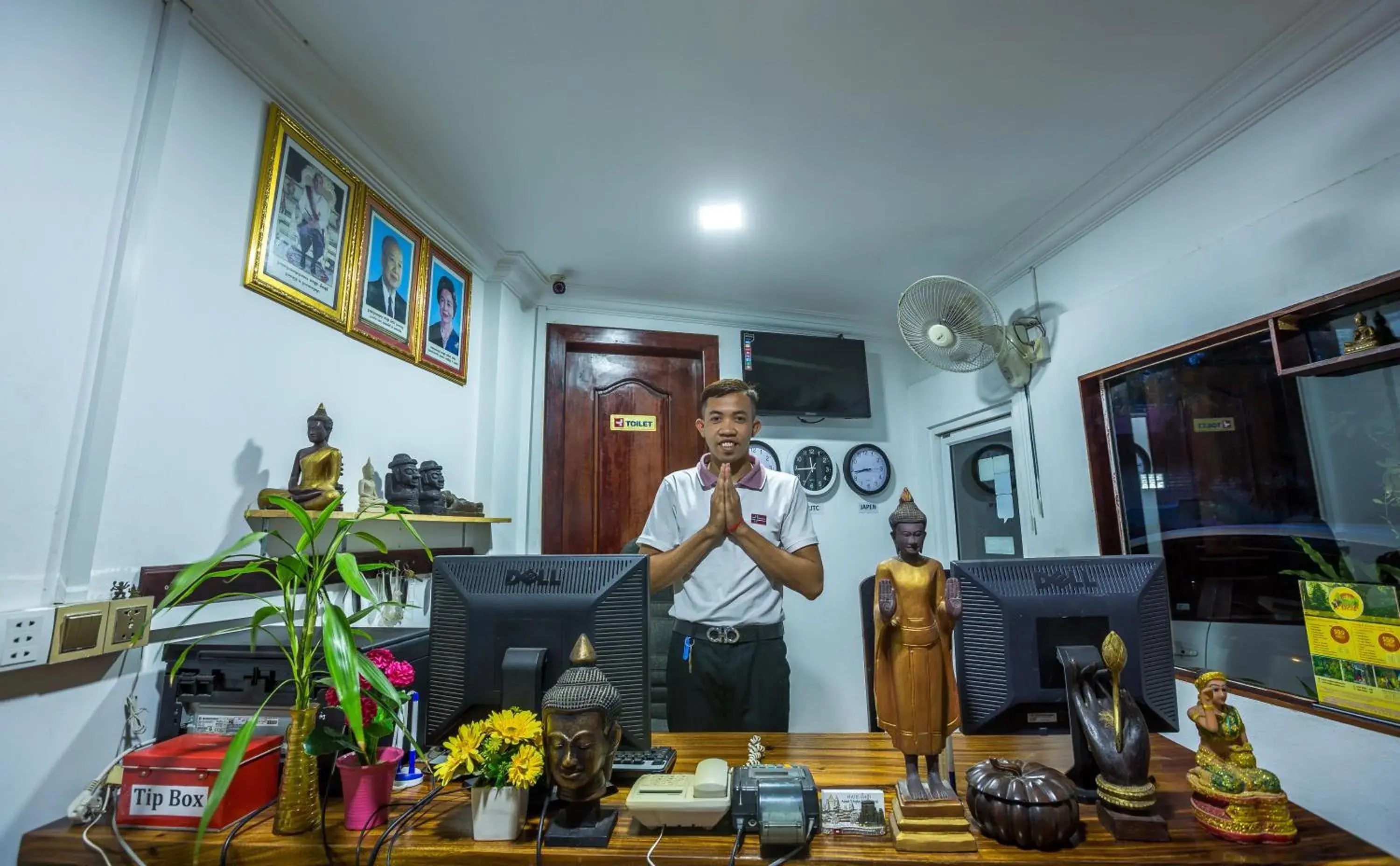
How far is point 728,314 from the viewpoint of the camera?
11.7ft

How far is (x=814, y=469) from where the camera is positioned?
356 cm

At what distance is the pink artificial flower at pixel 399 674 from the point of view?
102cm

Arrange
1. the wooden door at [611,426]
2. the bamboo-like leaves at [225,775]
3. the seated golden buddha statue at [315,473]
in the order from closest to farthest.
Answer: the bamboo-like leaves at [225,775] → the seated golden buddha statue at [315,473] → the wooden door at [611,426]

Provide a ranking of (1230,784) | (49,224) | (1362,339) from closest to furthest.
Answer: (1230,784), (49,224), (1362,339)

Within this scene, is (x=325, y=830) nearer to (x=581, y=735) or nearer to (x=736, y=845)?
(x=581, y=735)

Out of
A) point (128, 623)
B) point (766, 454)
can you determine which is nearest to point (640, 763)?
point (128, 623)

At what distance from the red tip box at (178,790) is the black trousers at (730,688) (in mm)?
1148

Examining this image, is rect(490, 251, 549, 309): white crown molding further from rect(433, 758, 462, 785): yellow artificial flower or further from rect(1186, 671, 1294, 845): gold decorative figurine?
rect(1186, 671, 1294, 845): gold decorative figurine

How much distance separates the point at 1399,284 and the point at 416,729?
101 inches

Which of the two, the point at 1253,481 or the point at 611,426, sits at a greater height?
the point at 611,426

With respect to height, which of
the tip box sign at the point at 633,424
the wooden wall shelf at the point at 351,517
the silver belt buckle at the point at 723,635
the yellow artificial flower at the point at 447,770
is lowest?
the yellow artificial flower at the point at 447,770

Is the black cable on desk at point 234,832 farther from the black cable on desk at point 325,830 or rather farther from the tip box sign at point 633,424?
the tip box sign at point 633,424

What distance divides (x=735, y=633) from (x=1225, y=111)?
2349mm

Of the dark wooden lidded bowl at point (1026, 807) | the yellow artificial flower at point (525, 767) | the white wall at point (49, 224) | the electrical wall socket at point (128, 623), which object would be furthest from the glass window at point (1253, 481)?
the white wall at point (49, 224)
